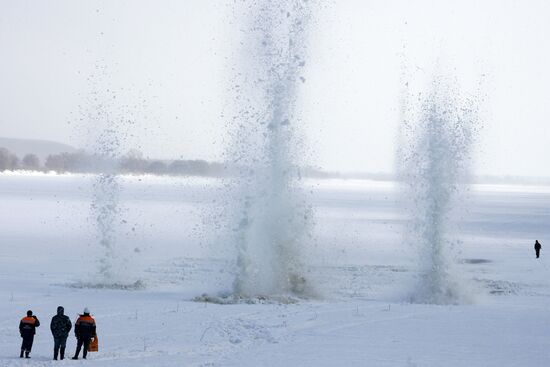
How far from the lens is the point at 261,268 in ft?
109

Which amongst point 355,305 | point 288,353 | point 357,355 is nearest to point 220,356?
point 288,353

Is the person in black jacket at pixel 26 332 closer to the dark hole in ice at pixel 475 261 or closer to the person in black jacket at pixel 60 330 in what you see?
the person in black jacket at pixel 60 330

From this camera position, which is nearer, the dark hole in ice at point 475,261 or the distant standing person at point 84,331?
the distant standing person at point 84,331

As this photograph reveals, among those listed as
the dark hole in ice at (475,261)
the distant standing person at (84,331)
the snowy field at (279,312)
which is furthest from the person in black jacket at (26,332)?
the dark hole in ice at (475,261)

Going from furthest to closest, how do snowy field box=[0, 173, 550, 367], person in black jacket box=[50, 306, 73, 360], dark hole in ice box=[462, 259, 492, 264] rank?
dark hole in ice box=[462, 259, 492, 264]
snowy field box=[0, 173, 550, 367]
person in black jacket box=[50, 306, 73, 360]

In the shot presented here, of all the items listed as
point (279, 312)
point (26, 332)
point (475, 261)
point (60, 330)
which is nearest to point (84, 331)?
point (60, 330)

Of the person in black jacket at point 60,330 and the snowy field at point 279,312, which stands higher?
the person in black jacket at point 60,330

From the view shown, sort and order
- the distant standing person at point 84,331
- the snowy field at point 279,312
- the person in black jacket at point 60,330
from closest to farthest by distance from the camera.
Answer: the person in black jacket at point 60,330 < the distant standing person at point 84,331 < the snowy field at point 279,312

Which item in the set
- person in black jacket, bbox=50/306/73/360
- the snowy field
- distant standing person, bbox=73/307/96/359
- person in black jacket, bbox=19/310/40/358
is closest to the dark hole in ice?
the snowy field

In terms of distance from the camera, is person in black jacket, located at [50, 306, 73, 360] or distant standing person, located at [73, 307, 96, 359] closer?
person in black jacket, located at [50, 306, 73, 360]

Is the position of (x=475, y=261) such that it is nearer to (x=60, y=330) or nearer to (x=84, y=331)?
(x=84, y=331)

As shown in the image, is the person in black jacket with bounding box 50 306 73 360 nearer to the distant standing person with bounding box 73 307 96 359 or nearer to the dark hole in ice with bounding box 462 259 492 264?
the distant standing person with bounding box 73 307 96 359

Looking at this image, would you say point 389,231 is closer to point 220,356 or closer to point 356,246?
point 356,246

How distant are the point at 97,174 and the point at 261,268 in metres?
9.45
